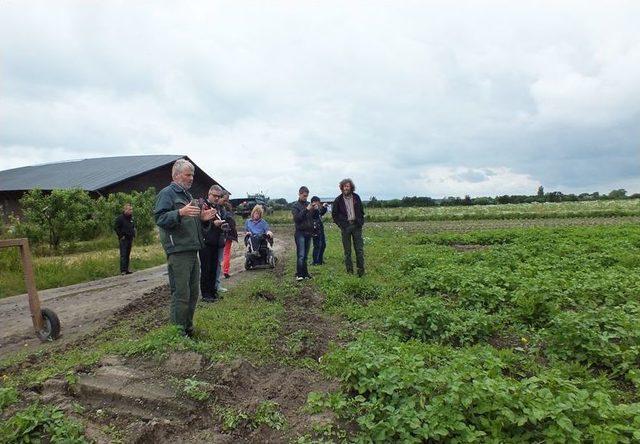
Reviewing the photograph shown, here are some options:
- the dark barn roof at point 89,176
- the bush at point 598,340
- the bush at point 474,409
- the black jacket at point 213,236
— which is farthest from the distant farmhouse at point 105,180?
the bush at point 598,340

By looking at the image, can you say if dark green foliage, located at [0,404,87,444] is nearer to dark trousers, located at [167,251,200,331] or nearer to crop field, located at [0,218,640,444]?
crop field, located at [0,218,640,444]

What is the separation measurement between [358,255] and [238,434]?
21.6 feet

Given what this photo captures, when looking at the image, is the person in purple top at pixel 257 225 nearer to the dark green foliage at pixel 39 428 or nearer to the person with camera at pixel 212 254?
the person with camera at pixel 212 254

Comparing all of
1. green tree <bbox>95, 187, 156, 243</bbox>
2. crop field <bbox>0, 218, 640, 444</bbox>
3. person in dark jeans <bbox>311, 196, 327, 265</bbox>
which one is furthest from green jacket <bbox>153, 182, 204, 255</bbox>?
green tree <bbox>95, 187, 156, 243</bbox>

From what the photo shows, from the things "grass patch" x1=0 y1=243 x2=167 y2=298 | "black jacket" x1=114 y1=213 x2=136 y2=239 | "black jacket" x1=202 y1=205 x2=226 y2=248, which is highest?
"black jacket" x1=114 y1=213 x2=136 y2=239

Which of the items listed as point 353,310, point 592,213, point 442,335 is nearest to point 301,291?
point 353,310

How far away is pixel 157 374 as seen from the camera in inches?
175

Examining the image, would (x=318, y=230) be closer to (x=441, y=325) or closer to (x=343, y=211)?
(x=343, y=211)

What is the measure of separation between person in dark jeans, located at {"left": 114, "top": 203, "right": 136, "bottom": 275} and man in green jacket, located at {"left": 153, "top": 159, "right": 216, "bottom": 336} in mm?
7768

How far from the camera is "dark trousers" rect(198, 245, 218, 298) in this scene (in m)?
8.06

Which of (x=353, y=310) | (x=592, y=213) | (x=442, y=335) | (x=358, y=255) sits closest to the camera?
(x=442, y=335)

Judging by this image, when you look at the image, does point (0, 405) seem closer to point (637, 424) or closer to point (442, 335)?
point (442, 335)

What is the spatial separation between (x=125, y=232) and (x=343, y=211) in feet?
21.4

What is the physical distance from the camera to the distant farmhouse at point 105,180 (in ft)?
93.9
